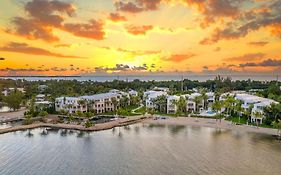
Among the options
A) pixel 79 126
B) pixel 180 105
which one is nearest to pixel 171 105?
pixel 180 105

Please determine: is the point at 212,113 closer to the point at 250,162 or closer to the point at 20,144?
the point at 250,162

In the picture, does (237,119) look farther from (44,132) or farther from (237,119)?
(44,132)

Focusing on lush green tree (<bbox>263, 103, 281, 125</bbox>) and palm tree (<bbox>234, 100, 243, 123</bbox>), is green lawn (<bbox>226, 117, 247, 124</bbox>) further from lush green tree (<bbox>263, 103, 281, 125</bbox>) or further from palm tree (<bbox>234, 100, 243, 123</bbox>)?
lush green tree (<bbox>263, 103, 281, 125</bbox>)

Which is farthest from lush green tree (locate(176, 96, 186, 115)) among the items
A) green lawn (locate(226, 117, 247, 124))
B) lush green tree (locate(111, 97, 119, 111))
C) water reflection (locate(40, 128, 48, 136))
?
water reflection (locate(40, 128, 48, 136))

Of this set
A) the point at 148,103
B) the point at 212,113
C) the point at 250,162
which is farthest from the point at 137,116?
the point at 250,162

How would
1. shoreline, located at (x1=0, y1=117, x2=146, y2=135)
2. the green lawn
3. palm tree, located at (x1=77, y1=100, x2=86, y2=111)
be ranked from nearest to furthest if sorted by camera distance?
shoreline, located at (x1=0, y1=117, x2=146, y2=135), the green lawn, palm tree, located at (x1=77, y1=100, x2=86, y2=111)

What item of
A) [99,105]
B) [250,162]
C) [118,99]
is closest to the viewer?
[250,162]
